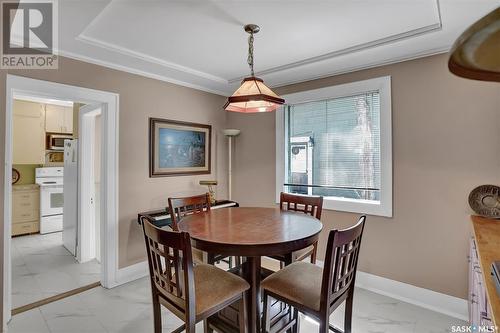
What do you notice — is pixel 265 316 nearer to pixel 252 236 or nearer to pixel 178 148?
pixel 252 236

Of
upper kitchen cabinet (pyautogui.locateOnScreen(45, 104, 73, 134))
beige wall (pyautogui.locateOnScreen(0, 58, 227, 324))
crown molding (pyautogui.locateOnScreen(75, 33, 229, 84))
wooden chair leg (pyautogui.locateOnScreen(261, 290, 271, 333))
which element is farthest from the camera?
upper kitchen cabinet (pyautogui.locateOnScreen(45, 104, 73, 134))

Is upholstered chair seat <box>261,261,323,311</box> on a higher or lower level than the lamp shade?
lower

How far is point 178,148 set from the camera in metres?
3.53

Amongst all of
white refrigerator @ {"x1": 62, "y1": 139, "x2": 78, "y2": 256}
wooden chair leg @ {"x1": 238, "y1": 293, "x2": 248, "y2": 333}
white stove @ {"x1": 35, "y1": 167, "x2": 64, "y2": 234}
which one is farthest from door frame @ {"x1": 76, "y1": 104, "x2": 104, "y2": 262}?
wooden chair leg @ {"x1": 238, "y1": 293, "x2": 248, "y2": 333}

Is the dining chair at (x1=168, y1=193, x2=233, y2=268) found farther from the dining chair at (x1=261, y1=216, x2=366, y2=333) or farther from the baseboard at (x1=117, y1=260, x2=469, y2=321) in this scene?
the baseboard at (x1=117, y1=260, x2=469, y2=321)

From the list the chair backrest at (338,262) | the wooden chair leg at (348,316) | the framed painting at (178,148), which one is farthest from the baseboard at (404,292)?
the chair backrest at (338,262)

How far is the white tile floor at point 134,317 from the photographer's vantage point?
85.9 inches

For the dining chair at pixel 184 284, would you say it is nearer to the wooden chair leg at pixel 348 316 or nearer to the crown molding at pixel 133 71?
the wooden chair leg at pixel 348 316

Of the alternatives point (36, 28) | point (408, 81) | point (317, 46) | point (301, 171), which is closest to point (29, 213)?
point (36, 28)

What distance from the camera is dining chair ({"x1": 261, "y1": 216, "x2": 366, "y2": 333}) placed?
146 centimetres

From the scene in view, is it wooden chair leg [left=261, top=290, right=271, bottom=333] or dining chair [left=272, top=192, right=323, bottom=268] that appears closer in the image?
wooden chair leg [left=261, top=290, right=271, bottom=333]

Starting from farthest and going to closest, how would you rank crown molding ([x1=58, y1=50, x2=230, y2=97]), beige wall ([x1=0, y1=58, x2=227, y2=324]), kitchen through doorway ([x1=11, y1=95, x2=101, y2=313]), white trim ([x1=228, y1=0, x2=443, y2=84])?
1. kitchen through doorway ([x1=11, y1=95, x2=101, y2=313])
2. beige wall ([x1=0, y1=58, x2=227, y2=324])
3. crown molding ([x1=58, y1=50, x2=230, y2=97])
4. white trim ([x1=228, y1=0, x2=443, y2=84])

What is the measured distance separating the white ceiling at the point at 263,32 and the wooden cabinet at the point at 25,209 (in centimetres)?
357

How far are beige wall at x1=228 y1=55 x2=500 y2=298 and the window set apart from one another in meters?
0.12
